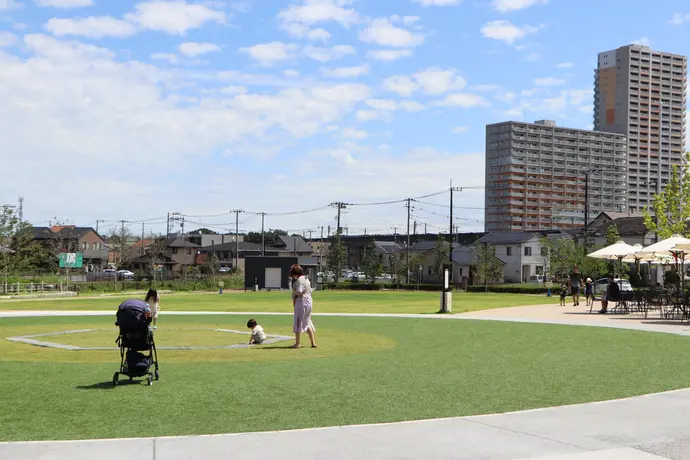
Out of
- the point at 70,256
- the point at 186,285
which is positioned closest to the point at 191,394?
the point at 186,285

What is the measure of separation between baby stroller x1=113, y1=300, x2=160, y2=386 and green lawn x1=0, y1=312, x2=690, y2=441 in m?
0.23

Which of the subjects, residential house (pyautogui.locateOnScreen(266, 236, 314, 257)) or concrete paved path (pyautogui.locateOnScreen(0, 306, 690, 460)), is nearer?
concrete paved path (pyautogui.locateOnScreen(0, 306, 690, 460))

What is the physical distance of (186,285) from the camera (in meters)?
76.1

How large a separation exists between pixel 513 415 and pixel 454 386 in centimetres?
234

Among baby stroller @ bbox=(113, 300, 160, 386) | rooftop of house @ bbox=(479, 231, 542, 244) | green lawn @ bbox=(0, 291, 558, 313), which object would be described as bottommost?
green lawn @ bbox=(0, 291, 558, 313)

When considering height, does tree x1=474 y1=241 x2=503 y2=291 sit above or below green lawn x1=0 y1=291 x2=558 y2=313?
above

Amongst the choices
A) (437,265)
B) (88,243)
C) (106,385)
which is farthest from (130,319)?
(88,243)

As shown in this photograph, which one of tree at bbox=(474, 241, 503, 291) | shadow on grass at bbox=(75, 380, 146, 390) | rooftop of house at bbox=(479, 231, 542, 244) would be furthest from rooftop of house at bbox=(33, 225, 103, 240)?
shadow on grass at bbox=(75, 380, 146, 390)

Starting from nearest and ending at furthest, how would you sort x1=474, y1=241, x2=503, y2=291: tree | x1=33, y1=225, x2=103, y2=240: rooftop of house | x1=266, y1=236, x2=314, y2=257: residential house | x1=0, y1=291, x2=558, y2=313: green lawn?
x1=0, y1=291, x2=558, y2=313: green lawn < x1=474, y1=241, x2=503, y2=291: tree < x1=33, y1=225, x2=103, y2=240: rooftop of house < x1=266, y1=236, x2=314, y2=257: residential house

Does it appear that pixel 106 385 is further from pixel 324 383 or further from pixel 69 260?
pixel 69 260

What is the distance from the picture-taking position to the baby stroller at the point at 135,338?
11195mm

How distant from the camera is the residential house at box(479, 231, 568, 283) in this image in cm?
10656

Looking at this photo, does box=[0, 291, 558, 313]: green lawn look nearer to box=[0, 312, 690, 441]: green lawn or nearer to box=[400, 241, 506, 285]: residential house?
box=[0, 312, 690, 441]: green lawn

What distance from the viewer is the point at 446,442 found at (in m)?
7.47
